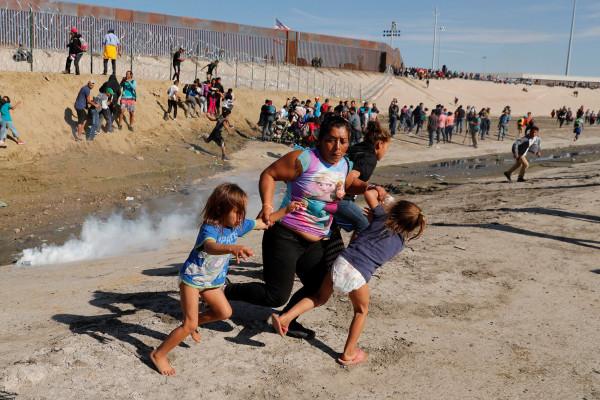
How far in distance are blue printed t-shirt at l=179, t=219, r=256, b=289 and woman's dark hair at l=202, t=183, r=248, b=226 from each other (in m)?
0.06

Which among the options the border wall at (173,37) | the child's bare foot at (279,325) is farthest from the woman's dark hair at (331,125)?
the border wall at (173,37)

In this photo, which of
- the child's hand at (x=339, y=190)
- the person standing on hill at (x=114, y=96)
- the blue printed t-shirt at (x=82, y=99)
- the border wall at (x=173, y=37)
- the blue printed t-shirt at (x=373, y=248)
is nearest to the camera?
the blue printed t-shirt at (x=373, y=248)

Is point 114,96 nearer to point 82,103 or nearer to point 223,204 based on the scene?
point 82,103

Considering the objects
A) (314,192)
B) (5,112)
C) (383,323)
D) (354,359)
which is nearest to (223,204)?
(314,192)

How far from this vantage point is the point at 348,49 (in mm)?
47719

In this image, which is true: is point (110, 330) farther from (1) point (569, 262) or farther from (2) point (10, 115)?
(2) point (10, 115)

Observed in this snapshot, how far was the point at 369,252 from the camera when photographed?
4039mm

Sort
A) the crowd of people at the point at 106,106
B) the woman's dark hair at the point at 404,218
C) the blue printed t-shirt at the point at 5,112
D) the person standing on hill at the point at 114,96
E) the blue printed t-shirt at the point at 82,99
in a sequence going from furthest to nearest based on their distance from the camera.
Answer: the person standing on hill at the point at 114,96 < the crowd of people at the point at 106,106 < the blue printed t-shirt at the point at 82,99 < the blue printed t-shirt at the point at 5,112 < the woman's dark hair at the point at 404,218

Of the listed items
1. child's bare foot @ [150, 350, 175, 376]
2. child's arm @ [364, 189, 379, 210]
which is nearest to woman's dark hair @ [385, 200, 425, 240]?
child's arm @ [364, 189, 379, 210]

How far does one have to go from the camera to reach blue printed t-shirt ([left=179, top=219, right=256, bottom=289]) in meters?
3.77

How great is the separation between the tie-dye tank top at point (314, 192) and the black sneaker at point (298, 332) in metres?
0.84

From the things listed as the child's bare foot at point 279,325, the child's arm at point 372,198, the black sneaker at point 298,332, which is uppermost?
the child's arm at point 372,198

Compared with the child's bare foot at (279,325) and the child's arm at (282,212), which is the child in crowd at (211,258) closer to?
the child's arm at (282,212)

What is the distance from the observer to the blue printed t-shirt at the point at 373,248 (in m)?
4.03
